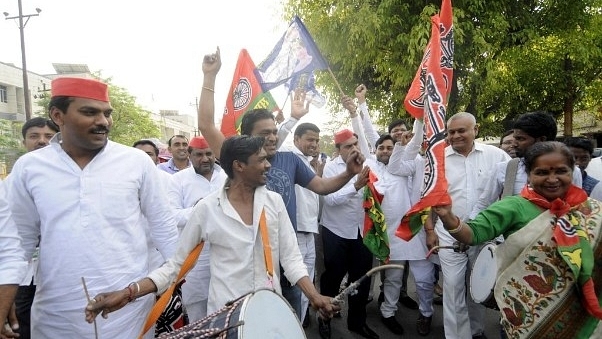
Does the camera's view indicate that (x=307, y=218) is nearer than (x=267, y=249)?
No

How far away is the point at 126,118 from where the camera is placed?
3184 centimetres

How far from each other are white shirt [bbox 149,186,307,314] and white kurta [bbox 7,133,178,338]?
277mm

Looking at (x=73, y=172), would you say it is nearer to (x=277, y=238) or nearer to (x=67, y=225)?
(x=67, y=225)

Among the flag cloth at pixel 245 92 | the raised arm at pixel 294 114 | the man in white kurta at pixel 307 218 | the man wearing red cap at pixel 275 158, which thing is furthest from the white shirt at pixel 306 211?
the man wearing red cap at pixel 275 158

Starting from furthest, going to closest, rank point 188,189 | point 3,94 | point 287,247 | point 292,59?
point 3,94, point 292,59, point 188,189, point 287,247

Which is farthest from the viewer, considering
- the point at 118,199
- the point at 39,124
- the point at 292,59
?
the point at 292,59

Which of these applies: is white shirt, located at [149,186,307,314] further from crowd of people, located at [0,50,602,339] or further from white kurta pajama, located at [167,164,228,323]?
white kurta pajama, located at [167,164,228,323]

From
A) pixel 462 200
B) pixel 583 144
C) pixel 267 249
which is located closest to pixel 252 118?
pixel 267 249

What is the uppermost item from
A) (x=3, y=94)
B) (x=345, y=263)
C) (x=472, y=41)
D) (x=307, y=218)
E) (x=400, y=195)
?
(x=3, y=94)

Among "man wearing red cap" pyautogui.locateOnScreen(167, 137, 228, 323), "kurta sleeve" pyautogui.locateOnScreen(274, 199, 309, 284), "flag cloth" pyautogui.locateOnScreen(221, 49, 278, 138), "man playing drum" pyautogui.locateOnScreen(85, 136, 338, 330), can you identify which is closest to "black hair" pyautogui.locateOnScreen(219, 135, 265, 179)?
"man playing drum" pyautogui.locateOnScreen(85, 136, 338, 330)

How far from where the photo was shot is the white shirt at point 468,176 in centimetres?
434

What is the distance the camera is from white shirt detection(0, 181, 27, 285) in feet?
6.79

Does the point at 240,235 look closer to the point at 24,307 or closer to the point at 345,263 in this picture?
the point at 24,307

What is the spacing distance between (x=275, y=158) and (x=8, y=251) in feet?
6.28
